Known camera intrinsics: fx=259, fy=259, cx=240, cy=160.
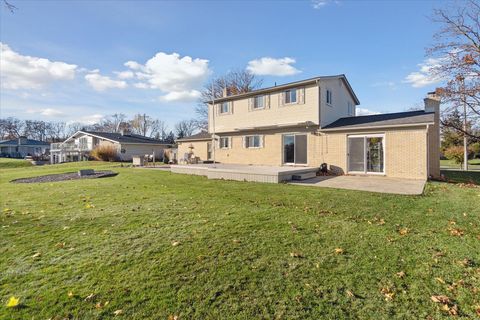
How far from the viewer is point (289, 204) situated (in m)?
7.16

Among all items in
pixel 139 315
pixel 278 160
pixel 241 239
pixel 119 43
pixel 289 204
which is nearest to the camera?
pixel 139 315

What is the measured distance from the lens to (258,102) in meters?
18.4

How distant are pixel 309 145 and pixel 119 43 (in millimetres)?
12893

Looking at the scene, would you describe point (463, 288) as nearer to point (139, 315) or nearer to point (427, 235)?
point (427, 235)

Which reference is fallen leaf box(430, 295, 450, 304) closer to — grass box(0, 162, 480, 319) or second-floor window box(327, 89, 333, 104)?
grass box(0, 162, 480, 319)

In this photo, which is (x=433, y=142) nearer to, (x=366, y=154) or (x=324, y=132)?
(x=366, y=154)

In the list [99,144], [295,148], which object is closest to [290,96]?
[295,148]

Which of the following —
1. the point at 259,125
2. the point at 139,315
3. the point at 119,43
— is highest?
the point at 119,43

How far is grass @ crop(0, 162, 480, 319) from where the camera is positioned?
2756 millimetres

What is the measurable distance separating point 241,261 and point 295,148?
13.5m

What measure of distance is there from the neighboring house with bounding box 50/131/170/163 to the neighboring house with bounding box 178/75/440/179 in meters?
19.5

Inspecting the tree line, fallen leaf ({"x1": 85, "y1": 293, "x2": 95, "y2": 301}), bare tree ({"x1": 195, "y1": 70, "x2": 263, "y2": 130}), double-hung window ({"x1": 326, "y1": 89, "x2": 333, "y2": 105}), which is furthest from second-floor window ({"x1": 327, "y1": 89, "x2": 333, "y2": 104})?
the tree line

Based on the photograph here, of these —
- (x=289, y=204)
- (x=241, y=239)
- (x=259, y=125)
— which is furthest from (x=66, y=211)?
(x=259, y=125)

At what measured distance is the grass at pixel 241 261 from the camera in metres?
2.76
